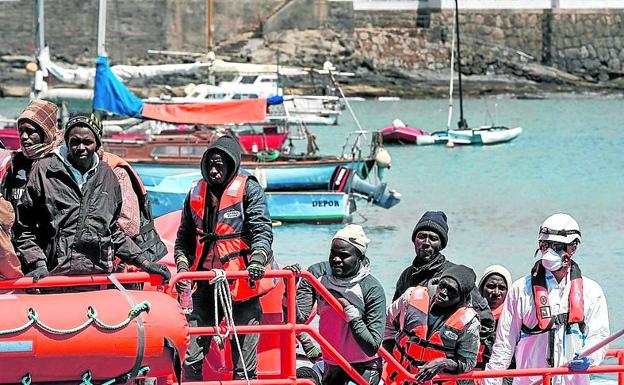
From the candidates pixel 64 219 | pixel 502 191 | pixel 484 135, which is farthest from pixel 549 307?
pixel 484 135

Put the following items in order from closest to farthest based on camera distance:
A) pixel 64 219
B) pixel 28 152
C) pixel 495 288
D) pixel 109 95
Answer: pixel 64 219 → pixel 28 152 → pixel 495 288 → pixel 109 95

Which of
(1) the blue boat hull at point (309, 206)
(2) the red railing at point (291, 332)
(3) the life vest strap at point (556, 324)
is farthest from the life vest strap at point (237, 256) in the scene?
(1) the blue boat hull at point (309, 206)

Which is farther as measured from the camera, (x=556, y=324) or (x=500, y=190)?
(x=500, y=190)

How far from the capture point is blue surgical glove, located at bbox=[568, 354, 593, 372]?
5902 millimetres

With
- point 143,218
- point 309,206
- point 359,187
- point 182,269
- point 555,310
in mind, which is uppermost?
point 143,218

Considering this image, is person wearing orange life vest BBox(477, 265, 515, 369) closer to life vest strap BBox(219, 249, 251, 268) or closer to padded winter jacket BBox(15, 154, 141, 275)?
life vest strap BBox(219, 249, 251, 268)

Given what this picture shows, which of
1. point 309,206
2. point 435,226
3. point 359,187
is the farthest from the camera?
point 359,187

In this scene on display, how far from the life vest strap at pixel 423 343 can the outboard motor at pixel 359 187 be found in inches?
670

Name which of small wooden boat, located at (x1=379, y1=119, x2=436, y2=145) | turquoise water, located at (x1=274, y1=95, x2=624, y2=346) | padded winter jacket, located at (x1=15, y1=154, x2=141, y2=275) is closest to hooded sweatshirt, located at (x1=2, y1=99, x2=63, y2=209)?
padded winter jacket, located at (x1=15, y1=154, x2=141, y2=275)

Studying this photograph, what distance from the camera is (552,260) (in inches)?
236

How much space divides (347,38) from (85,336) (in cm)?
6022

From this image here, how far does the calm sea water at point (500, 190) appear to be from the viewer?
21.3m

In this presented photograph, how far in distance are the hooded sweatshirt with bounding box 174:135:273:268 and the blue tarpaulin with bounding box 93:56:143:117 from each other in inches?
602

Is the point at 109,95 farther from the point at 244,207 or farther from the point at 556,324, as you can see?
the point at 556,324
